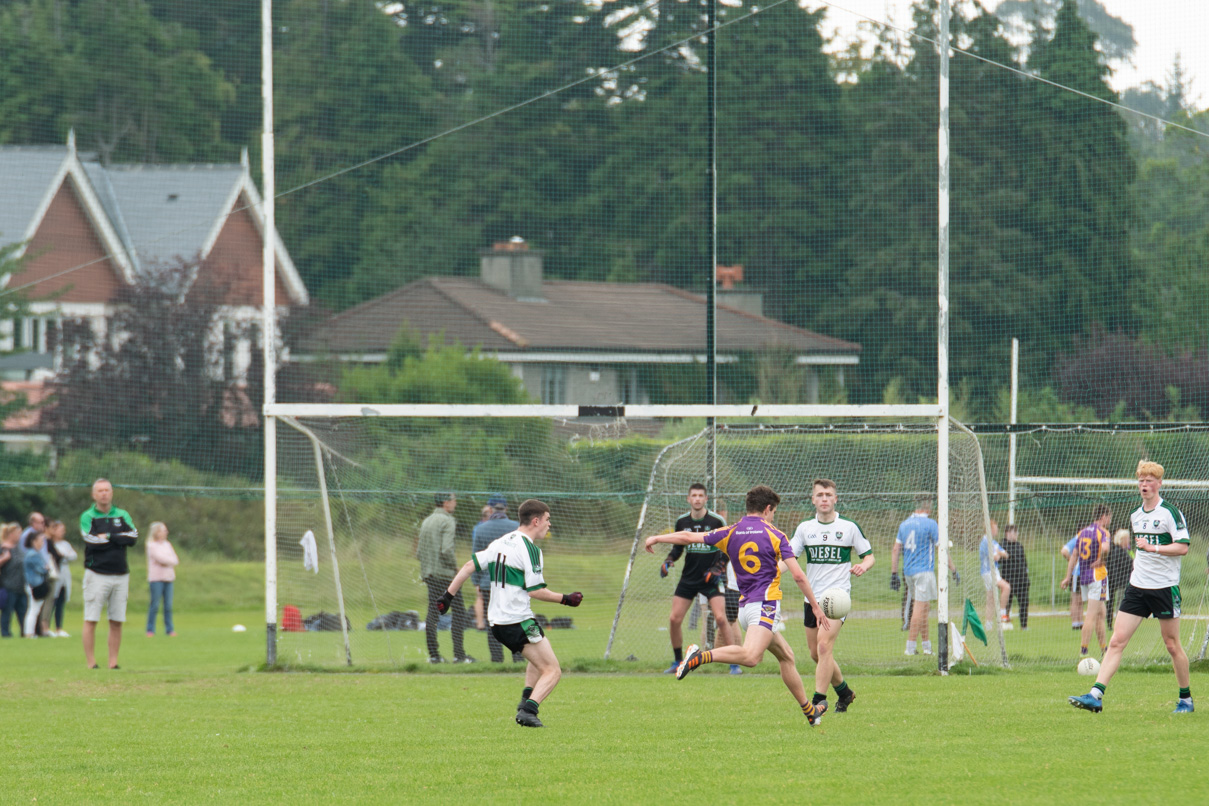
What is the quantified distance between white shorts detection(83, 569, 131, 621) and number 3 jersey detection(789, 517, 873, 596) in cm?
800

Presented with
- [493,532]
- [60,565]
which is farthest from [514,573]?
[60,565]

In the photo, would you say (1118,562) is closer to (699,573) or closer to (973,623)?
(973,623)

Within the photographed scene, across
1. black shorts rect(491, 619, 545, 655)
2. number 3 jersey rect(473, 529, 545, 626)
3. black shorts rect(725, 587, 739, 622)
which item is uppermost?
number 3 jersey rect(473, 529, 545, 626)

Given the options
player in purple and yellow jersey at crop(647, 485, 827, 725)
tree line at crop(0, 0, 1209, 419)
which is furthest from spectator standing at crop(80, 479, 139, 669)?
tree line at crop(0, 0, 1209, 419)

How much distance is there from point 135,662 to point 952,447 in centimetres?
966

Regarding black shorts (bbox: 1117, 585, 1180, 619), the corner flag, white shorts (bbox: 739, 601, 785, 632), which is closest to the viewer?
white shorts (bbox: 739, 601, 785, 632)

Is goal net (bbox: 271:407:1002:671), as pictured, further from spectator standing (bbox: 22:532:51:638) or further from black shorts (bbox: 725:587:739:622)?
spectator standing (bbox: 22:532:51:638)

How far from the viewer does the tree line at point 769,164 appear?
111ft

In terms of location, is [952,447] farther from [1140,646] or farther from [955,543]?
[1140,646]

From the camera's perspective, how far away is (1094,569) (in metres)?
15.7

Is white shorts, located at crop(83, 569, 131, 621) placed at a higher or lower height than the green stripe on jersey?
lower

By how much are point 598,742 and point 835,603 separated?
7.30 ft

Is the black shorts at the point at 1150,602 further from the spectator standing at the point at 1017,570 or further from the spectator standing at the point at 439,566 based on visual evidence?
the spectator standing at the point at 1017,570

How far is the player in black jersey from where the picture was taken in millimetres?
13812
